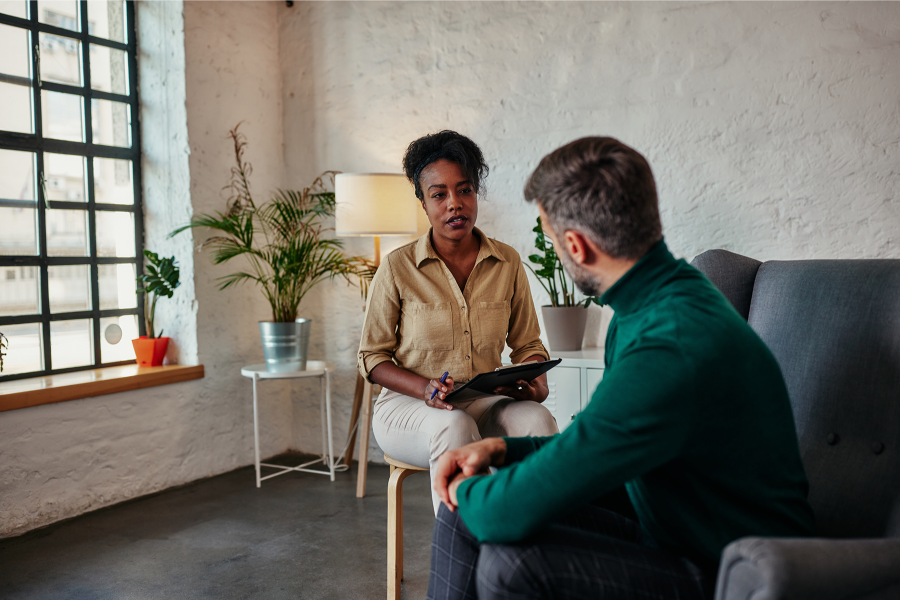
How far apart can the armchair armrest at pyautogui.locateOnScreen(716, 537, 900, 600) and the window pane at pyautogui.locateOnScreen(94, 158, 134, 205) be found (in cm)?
355

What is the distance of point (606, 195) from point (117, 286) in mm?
3288

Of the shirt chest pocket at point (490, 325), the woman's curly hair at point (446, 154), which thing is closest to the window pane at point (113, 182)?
the woman's curly hair at point (446, 154)

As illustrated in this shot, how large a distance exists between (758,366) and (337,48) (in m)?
3.49

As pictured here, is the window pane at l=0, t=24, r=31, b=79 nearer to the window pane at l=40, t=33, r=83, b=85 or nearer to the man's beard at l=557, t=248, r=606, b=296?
the window pane at l=40, t=33, r=83, b=85

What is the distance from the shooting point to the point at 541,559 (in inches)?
43.6

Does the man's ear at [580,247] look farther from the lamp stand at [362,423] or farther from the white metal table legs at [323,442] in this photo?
the white metal table legs at [323,442]

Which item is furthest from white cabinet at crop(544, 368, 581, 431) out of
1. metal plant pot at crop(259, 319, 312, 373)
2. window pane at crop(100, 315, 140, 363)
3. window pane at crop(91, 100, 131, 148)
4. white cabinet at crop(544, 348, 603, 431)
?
window pane at crop(91, 100, 131, 148)

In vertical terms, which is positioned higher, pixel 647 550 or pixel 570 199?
pixel 570 199

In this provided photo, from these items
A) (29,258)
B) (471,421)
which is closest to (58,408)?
(29,258)

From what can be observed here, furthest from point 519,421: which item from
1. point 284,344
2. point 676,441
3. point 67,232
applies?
point 67,232

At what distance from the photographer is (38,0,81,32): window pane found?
3371 mm

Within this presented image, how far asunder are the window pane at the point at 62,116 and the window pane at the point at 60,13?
35cm

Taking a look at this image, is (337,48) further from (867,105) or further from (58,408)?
(867,105)

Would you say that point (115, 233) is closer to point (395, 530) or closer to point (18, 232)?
point (18, 232)
